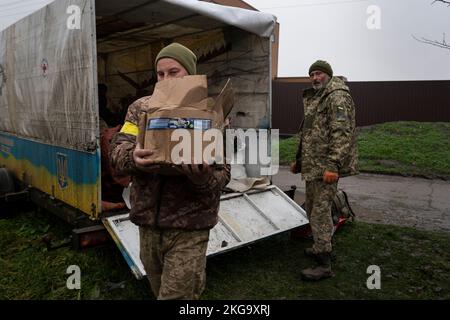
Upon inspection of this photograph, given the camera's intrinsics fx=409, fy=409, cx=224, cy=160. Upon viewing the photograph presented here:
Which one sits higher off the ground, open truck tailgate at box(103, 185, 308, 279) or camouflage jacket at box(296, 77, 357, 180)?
camouflage jacket at box(296, 77, 357, 180)

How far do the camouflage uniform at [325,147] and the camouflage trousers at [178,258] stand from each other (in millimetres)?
1994

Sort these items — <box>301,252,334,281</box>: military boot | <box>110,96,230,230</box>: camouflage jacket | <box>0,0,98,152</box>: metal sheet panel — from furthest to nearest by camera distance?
<box>301,252,334,281</box>: military boot < <box>0,0,98,152</box>: metal sheet panel < <box>110,96,230,230</box>: camouflage jacket

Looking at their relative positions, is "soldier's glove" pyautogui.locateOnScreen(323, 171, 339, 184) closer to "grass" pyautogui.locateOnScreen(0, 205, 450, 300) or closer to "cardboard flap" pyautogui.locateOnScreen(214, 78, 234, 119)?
"grass" pyautogui.locateOnScreen(0, 205, 450, 300)

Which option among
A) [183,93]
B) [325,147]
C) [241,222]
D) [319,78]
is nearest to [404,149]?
[319,78]

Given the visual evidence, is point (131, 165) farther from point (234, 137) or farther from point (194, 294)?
point (234, 137)

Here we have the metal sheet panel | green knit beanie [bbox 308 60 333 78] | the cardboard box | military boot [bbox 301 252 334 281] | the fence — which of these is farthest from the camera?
the fence

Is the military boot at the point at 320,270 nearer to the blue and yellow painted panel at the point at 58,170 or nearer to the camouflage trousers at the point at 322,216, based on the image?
the camouflage trousers at the point at 322,216

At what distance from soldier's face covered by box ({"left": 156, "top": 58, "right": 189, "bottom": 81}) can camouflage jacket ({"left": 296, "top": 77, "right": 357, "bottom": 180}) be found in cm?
210

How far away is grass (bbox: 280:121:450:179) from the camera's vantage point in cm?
1034

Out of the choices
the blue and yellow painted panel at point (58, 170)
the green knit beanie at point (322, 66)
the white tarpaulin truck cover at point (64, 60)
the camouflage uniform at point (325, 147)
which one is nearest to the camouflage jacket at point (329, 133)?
the camouflage uniform at point (325, 147)

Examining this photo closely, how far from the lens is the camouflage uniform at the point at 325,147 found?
3791 millimetres

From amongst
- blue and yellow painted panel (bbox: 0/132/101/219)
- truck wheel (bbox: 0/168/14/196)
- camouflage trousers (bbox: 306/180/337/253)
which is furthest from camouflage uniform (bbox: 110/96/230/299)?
truck wheel (bbox: 0/168/14/196)

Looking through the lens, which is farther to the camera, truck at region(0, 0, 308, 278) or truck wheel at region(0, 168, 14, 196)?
truck wheel at region(0, 168, 14, 196)

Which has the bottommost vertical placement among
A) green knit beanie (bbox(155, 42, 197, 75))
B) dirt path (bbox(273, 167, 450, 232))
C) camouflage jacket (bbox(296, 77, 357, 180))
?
dirt path (bbox(273, 167, 450, 232))
